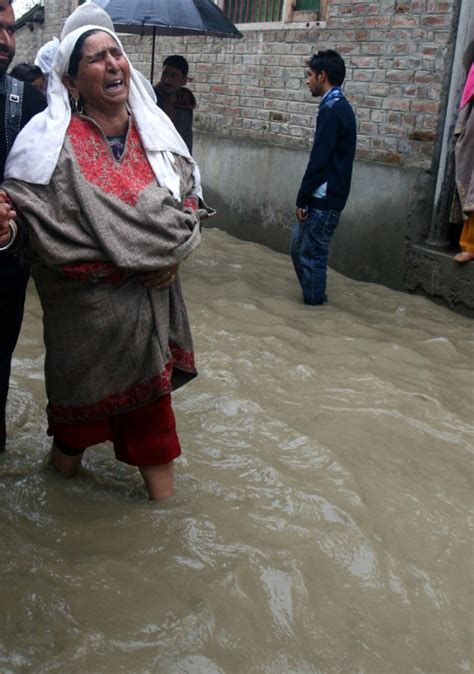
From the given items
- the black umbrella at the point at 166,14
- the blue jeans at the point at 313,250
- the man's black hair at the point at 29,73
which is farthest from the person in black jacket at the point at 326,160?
the man's black hair at the point at 29,73

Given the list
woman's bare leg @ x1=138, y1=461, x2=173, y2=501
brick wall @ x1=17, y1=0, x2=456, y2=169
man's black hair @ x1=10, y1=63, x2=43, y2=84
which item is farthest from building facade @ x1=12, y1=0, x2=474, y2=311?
woman's bare leg @ x1=138, y1=461, x2=173, y2=501

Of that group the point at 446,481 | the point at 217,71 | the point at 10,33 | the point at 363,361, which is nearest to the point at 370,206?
the point at 363,361

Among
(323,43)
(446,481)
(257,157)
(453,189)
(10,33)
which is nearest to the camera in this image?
(10,33)

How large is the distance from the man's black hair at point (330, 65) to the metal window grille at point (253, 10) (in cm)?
236

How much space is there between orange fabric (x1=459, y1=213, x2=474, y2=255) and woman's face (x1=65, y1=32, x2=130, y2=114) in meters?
3.40

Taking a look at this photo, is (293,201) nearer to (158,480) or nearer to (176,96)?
(176,96)

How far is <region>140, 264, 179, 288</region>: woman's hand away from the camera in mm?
2518

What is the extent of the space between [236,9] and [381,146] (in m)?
2.73

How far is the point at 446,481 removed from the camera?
10.2 feet

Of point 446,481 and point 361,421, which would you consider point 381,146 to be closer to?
point 361,421

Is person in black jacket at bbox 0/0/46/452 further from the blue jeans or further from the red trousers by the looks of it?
the blue jeans

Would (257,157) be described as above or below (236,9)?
below

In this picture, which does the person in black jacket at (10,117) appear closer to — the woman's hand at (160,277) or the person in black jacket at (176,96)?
the woman's hand at (160,277)

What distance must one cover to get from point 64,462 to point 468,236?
11.6 feet
